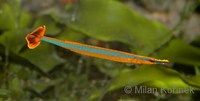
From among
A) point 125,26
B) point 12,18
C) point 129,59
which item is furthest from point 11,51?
point 129,59

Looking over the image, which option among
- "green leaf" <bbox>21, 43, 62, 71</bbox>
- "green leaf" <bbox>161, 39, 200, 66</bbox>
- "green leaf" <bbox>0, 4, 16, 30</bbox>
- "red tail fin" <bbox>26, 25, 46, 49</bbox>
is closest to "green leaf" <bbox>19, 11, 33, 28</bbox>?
"green leaf" <bbox>0, 4, 16, 30</bbox>

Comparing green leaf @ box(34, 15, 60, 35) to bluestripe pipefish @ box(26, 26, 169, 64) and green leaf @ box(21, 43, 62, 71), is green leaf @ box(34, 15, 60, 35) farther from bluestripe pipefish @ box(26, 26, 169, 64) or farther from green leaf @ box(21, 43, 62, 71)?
bluestripe pipefish @ box(26, 26, 169, 64)

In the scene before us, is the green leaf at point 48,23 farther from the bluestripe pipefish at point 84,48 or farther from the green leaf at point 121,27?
the bluestripe pipefish at point 84,48

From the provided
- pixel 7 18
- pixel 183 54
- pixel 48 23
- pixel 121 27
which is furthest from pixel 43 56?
pixel 183 54

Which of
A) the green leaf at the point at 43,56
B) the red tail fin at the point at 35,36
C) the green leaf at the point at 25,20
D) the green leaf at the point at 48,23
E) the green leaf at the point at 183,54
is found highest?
the green leaf at the point at 25,20

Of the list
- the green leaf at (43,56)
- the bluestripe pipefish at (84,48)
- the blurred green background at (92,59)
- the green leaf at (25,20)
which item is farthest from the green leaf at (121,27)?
the bluestripe pipefish at (84,48)

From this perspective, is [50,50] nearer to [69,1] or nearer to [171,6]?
[69,1]
